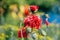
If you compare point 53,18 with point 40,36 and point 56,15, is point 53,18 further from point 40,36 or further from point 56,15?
point 40,36

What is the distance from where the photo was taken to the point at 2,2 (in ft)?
5.94

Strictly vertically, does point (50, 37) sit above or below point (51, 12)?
below

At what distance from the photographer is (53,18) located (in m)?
1.71

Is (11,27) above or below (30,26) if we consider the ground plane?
below

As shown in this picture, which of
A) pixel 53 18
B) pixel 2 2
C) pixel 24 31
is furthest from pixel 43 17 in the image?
pixel 2 2

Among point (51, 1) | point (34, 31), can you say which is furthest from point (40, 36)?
point (51, 1)

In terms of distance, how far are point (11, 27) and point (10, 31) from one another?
0.10m

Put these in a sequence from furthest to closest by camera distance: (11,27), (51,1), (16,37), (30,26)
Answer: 1. (51,1)
2. (11,27)
3. (16,37)
4. (30,26)

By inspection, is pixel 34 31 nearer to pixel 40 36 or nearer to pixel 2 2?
pixel 40 36

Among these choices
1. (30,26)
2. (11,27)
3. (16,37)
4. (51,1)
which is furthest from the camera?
(51,1)

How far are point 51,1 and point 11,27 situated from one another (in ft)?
1.36

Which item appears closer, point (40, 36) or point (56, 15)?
point (40, 36)

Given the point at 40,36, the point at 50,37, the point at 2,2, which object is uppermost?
the point at 2,2

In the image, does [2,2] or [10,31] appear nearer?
[10,31]
